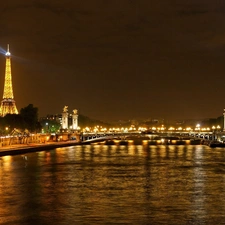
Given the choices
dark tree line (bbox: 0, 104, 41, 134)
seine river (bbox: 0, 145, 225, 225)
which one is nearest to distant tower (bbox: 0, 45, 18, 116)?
dark tree line (bbox: 0, 104, 41, 134)

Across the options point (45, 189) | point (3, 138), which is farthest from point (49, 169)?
point (3, 138)

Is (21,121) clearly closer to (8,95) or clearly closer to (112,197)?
(8,95)

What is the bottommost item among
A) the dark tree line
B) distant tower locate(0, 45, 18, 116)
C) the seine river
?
the seine river

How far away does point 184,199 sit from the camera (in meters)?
19.6

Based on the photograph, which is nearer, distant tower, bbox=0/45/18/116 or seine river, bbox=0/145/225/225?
seine river, bbox=0/145/225/225

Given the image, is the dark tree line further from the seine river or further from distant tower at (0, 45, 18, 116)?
the seine river

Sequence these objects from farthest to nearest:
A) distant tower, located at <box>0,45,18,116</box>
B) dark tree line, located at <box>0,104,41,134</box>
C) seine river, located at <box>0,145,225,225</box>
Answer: distant tower, located at <box>0,45,18,116</box>
dark tree line, located at <box>0,104,41,134</box>
seine river, located at <box>0,145,225,225</box>

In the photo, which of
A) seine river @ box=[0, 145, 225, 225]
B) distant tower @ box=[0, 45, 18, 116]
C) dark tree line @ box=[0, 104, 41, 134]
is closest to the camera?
seine river @ box=[0, 145, 225, 225]

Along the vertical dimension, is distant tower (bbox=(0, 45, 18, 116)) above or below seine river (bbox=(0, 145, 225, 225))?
above

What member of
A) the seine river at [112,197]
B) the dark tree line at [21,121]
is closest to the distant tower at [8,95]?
the dark tree line at [21,121]

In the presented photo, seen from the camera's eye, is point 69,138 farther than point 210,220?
Yes

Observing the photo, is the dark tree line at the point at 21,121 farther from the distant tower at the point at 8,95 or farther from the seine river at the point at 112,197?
the seine river at the point at 112,197

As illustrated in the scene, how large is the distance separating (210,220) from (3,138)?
45.9 meters

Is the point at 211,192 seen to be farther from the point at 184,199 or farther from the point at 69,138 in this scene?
the point at 69,138
